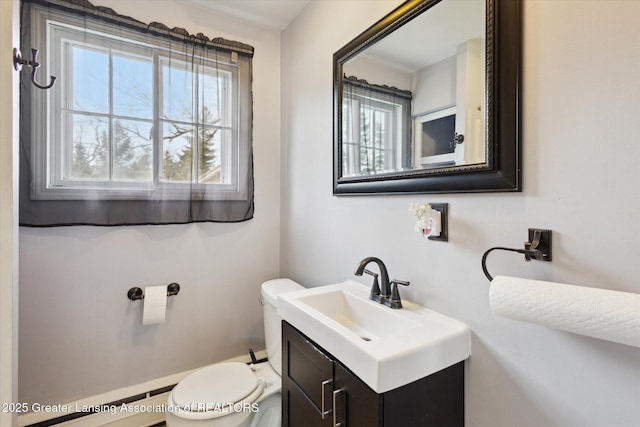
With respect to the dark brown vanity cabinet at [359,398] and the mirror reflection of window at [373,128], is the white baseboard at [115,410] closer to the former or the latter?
the dark brown vanity cabinet at [359,398]

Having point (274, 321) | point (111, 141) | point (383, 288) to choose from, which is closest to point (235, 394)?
point (274, 321)

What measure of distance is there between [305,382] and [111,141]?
1.52 meters

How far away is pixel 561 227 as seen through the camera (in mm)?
706

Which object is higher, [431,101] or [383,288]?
[431,101]

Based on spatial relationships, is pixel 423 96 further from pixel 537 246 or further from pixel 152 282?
pixel 152 282

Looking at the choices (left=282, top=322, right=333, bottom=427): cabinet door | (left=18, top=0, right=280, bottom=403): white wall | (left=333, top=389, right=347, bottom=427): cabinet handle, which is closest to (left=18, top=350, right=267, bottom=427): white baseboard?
(left=18, top=0, right=280, bottom=403): white wall

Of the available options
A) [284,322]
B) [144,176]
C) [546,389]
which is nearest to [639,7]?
[546,389]

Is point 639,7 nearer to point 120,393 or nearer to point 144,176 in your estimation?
point 144,176

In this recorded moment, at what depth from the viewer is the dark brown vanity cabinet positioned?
0.78m

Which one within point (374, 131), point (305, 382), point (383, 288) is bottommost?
point (305, 382)

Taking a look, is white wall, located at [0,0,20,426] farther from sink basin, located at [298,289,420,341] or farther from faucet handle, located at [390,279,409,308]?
faucet handle, located at [390,279,409,308]

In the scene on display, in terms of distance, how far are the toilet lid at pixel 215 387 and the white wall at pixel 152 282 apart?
42 centimetres

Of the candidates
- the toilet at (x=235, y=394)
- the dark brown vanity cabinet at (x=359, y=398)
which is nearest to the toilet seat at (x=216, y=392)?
the toilet at (x=235, y=394)

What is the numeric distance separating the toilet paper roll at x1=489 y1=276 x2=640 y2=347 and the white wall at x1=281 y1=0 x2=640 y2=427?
4.1 inches
